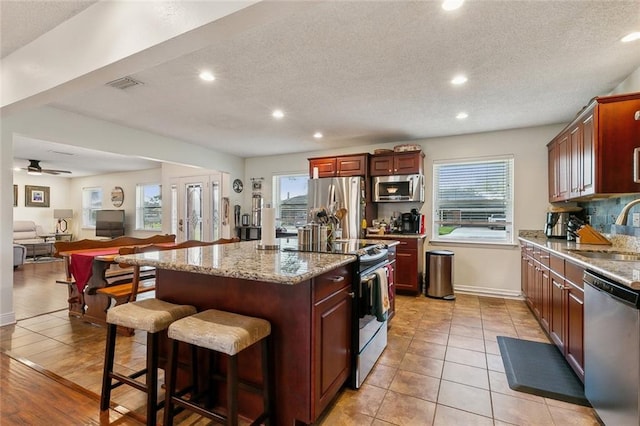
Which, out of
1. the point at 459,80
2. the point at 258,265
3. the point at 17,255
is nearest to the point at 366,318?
the point at 258,265

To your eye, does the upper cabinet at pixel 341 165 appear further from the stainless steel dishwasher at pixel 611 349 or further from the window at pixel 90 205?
the window at pixel 90 205

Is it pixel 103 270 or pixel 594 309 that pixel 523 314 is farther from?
pixel 103 270

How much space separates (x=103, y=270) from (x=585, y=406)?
14.4 ft

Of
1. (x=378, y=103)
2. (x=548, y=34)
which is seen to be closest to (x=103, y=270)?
(x=378, y=103)

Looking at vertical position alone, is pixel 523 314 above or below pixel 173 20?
below

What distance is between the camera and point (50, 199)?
31.2ft

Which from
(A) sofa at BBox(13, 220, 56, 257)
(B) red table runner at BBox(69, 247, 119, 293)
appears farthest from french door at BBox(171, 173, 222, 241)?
(A) sofa at BBox(13, 220, 56, 257)

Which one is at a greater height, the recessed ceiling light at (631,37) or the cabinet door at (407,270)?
the recessed ceiling light at (631,37)

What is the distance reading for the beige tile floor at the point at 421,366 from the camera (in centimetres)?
186

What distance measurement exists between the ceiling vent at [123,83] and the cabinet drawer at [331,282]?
109 inches

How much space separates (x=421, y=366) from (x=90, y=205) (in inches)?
431

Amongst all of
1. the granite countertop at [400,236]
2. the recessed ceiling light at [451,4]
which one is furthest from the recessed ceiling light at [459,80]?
the granite countertop at [400,236]

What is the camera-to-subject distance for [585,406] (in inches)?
76.7

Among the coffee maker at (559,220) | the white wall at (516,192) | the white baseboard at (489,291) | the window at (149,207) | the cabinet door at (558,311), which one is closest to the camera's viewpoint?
the cabinet door at (558,311)
